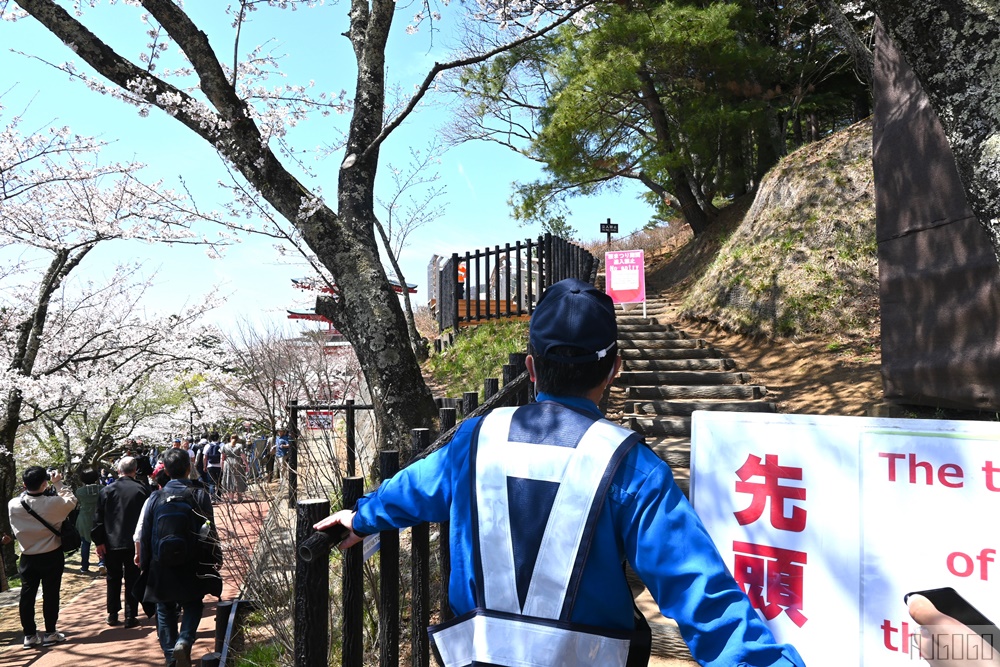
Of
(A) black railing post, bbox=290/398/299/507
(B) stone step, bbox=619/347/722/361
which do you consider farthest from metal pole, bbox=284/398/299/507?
(B) stone step, bbox=619/347/722/361

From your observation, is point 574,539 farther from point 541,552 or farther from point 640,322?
point 640,322

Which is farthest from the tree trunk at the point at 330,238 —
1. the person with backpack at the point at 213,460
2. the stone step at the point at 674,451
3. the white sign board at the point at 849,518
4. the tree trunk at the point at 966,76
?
the person with backpack at the point at 213,460

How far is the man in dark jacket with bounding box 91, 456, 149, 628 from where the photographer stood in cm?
618

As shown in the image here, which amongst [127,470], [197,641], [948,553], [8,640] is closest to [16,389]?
[8,640]

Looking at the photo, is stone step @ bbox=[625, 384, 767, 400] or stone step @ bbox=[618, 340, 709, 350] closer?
stone step @ bbox=[625, 384, 767, 400]

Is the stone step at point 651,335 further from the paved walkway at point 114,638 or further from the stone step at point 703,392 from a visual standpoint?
the paved walkway at point 114,638

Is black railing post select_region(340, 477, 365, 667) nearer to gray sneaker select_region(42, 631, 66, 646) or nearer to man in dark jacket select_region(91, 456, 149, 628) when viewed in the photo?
man in dark jacket select_region(91, 456, 149, 628)

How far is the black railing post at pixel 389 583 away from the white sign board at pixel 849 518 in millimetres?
1015

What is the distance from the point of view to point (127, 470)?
20.5 feet

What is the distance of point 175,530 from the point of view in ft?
14.6

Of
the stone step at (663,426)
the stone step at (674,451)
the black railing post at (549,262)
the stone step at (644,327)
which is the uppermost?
the black railing post at (549,262)

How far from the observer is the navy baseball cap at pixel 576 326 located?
4.61 feet

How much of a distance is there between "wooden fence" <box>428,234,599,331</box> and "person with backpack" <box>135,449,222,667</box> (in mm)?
5869

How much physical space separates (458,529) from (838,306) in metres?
8.59
